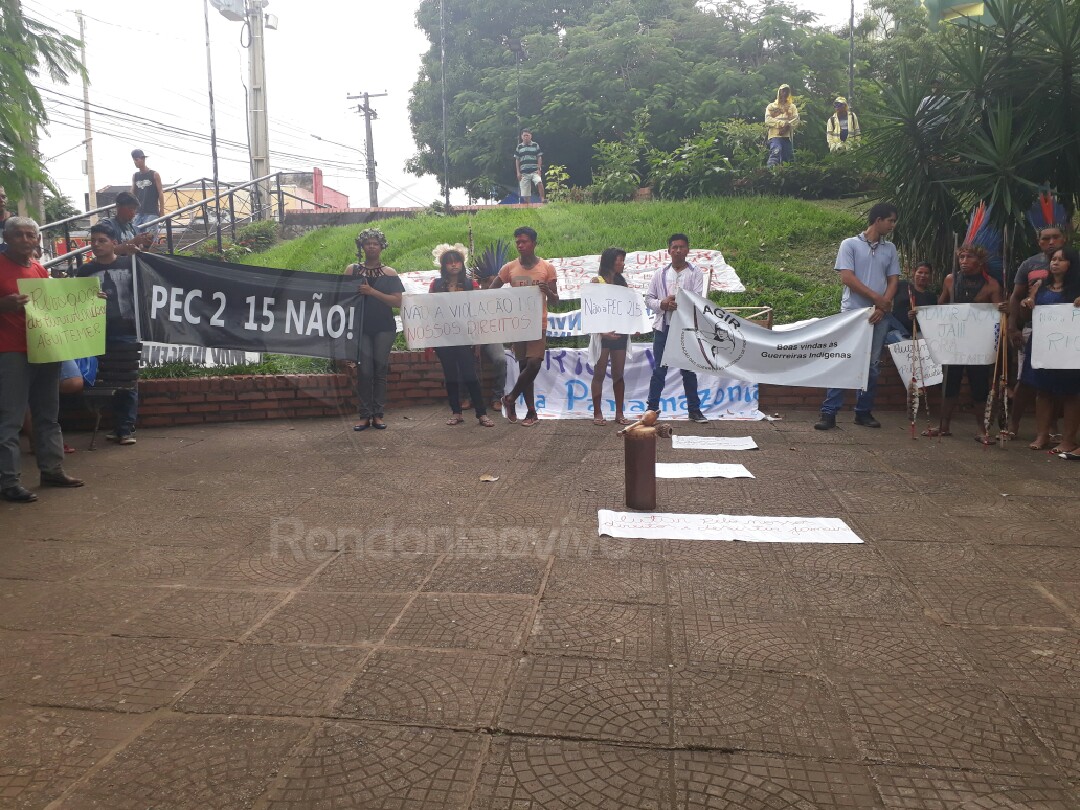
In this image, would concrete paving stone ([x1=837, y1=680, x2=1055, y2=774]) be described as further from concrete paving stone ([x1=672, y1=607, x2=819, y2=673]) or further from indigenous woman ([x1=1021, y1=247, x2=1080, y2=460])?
indigenous woman ([x1=1021, y1=247, x2=1080, y2=460])

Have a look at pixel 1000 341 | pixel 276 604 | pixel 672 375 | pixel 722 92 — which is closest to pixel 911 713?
pixel 276 604

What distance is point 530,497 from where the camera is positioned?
222 inches

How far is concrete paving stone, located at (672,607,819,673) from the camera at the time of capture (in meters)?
3.16

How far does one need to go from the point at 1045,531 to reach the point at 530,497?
9.81 feet

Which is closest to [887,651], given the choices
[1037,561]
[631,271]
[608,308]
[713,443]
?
[1037,561]

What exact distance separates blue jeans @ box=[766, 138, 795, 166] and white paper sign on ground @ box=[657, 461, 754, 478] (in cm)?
1190

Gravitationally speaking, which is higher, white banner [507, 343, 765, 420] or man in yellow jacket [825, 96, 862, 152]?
man in yellow jacket [825, 96, 862, 152]

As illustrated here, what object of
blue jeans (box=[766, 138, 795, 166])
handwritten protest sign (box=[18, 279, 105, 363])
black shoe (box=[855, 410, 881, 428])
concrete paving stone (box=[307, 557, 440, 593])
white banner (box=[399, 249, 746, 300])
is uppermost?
blue jeans (box=[766, 138, 795, 166])

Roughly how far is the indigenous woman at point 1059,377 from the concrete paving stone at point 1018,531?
2.19m

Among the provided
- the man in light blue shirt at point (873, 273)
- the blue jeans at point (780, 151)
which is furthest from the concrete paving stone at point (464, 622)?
the blue jeans at point (780, 151)

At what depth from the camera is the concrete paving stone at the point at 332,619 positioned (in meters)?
3.39

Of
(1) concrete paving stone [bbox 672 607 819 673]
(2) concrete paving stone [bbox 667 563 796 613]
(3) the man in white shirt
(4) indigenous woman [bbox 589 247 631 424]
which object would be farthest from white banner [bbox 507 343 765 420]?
(1) concrete paving stone [bbox 672 607 819 673]

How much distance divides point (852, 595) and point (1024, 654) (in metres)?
0.75

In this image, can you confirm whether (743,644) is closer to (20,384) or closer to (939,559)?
(939,559)
